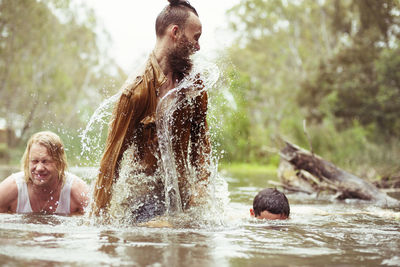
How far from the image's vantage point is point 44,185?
491cm

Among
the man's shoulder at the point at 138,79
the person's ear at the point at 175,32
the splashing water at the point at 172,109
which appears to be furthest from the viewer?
the splashing water at the point at 172,109

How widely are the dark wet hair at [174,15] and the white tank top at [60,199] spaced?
2.18 meters

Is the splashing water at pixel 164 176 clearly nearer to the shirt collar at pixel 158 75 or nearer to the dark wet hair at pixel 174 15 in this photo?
the shirt collar at pixel 158 75

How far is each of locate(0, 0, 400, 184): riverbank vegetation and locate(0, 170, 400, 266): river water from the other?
6464 mm

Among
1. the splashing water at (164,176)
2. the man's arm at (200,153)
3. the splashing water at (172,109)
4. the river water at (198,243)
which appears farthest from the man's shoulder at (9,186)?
the man's arm at (200,153)

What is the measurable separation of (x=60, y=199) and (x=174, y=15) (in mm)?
2549

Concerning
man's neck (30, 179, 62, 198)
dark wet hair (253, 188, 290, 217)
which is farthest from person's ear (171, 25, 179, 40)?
man's neck (30, 179, 62, 198)

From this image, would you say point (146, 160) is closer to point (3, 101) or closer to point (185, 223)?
point (185, 223)

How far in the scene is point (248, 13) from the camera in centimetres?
3612

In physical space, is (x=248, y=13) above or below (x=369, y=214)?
above

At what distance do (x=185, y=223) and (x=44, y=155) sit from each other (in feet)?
5.61

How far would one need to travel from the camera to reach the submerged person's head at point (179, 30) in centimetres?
359

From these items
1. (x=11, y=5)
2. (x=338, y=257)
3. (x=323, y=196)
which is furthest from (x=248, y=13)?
(x=338, y=257)

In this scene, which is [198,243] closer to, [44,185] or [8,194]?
[44,185]
